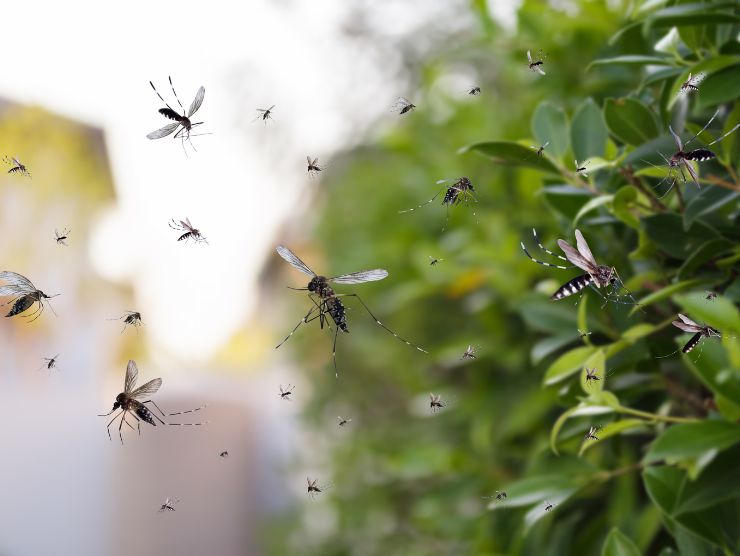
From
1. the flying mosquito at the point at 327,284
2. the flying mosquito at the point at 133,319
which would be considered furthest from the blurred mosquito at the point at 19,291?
the flying mosquito at the point at 327,284

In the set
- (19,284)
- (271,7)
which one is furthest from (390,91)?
(19,284)

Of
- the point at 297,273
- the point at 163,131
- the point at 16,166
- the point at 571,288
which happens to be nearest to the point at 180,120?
the point at 163,131

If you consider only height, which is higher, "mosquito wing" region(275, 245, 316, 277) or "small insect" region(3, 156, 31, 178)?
"small insect" region(3, 156, 31, 178)

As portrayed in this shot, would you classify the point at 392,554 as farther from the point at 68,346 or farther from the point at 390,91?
the point at 68,346

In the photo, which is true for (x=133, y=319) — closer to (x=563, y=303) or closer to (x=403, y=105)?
(x=403, y=105)

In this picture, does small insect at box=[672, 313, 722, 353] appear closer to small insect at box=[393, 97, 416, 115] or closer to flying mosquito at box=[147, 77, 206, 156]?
small insect at box=[393, 97, 416, 115]

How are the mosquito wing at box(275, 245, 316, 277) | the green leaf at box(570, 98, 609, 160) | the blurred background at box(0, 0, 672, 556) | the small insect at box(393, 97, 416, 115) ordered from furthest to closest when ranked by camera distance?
the blurred background at box(0, 0, 672, 556) → the green leaf at box(570, 98, 609, 160) → the small insect at box(393, 97, 416, 115) → the mosquito wing at box(275, 245, 316, 277)

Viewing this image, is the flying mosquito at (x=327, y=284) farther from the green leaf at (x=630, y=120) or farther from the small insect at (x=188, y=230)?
the green leaf at (x=630, y=120)

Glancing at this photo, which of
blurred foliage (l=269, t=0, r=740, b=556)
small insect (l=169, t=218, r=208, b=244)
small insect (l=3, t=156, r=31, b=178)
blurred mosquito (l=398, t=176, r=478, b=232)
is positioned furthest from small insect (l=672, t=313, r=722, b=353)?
small insect (l=3, t=156, r=31, b=178)
